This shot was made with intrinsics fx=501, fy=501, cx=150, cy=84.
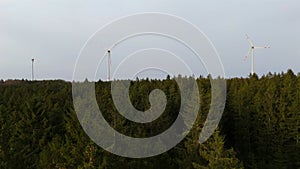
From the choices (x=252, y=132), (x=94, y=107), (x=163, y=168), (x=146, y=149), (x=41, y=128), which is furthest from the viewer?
(x=252, y=132)

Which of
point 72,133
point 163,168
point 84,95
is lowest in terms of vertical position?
point 163,168

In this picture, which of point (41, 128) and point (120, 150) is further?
point (41, 128)

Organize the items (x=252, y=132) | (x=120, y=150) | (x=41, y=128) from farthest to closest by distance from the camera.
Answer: (x=252, y=132) < (x=41, y=128) < (x=120, y=150)

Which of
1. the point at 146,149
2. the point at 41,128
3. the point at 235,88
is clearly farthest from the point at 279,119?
the point at 41,128

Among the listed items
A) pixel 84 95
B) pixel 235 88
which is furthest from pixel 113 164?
pixel 235 88

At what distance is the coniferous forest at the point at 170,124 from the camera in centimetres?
2803

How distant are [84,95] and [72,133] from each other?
139 inches

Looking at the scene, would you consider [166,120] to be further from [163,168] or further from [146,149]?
[146,149]

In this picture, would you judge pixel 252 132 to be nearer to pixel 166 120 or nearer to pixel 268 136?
pixel 268 136

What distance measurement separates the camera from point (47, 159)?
90.8 ft

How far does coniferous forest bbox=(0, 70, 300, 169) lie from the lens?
28031 mm

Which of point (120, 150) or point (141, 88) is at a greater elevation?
point (141, 88)

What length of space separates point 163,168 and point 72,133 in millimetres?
14521

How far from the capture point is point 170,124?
2005 inches
